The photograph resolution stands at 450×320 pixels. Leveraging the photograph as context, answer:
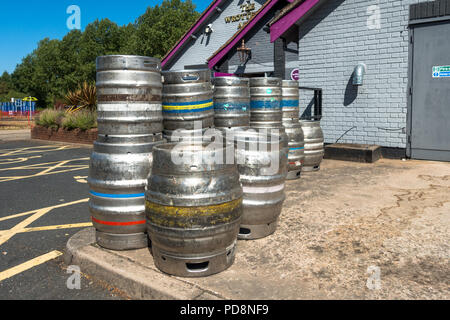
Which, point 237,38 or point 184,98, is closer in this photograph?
point 184,98

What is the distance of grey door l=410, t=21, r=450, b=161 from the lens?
8.10m

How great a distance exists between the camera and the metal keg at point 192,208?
9.33ft

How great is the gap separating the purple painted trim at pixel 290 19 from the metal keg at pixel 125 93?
23.0 feet

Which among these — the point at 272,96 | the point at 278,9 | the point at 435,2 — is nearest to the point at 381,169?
the point at 272,96

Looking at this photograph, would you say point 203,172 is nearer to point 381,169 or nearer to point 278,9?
point 381,169

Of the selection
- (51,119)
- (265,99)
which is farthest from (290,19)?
(51,119)

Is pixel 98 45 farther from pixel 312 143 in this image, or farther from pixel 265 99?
pixel 265 99

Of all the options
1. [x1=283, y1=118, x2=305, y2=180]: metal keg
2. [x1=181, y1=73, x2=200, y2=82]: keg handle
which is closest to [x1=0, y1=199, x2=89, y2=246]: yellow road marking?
[x1=181, y1=73, x2=200, y2=82]: keg handle

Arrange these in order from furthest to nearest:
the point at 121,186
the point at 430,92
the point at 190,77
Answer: the point at 430,92
the point at 190,77
the point at 121,186

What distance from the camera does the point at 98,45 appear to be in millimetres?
50969

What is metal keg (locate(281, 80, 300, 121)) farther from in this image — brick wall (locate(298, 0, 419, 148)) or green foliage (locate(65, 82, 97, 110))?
green foliage (locate(65, 82, 97, 110))

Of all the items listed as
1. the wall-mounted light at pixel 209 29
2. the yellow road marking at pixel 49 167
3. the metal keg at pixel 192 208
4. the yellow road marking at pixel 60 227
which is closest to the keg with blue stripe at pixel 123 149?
the metal keg at pixel 192 208

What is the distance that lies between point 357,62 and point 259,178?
6831mm
